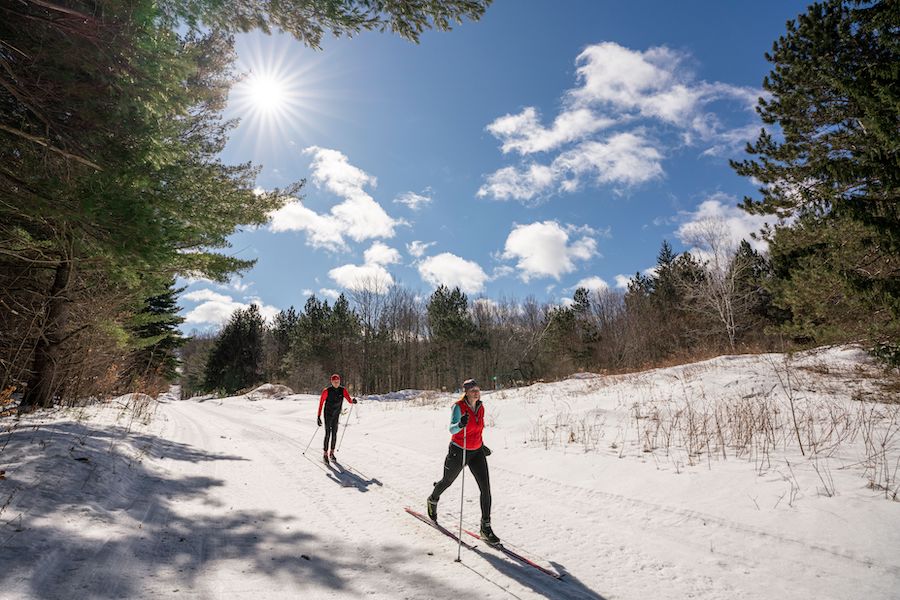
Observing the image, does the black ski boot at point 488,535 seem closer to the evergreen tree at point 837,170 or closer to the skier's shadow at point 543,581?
the skier's shadow at point 543,581

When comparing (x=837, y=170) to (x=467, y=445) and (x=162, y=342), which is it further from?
(x=162, y=342)

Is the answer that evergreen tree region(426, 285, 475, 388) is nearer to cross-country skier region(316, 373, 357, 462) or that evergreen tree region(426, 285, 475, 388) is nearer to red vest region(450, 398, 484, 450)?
cross-country skier region(316, 373, 357, 462)

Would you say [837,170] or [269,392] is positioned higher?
[837,170]

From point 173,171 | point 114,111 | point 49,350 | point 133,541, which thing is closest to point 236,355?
point 49,350

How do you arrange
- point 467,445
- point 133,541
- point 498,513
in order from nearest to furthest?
point 133,541, point 467,445, point 498,513

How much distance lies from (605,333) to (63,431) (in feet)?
169

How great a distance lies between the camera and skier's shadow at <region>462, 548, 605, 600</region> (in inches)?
140

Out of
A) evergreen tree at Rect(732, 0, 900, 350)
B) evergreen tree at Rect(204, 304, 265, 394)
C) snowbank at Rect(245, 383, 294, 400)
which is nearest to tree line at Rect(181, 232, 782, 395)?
evergreen tree at Rect(204, 304, 265, 394)

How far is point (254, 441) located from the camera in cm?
1106

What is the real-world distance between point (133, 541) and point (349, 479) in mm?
3738

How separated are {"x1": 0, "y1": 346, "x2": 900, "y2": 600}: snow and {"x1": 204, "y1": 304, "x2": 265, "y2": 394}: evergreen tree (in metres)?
40.4

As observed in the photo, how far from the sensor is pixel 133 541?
13.2 feet

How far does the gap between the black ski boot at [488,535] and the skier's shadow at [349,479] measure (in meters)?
2.71

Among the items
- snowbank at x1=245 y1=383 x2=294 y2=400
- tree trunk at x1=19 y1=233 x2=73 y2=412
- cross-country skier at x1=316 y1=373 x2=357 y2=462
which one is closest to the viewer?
cross-country skier at x1=316 y1=373 x2=357 y2=462
